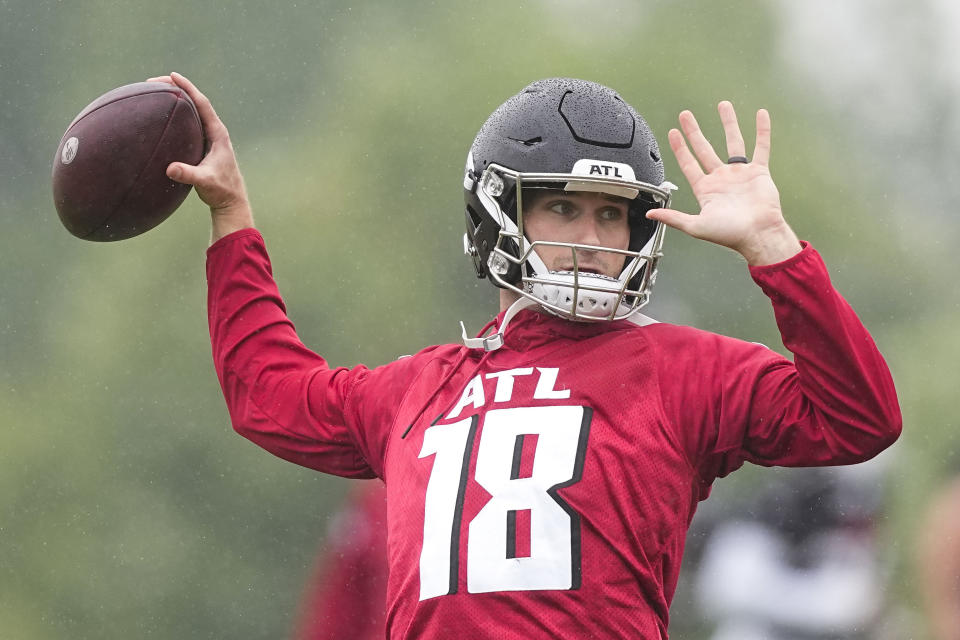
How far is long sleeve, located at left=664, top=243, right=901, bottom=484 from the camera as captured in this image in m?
2.20

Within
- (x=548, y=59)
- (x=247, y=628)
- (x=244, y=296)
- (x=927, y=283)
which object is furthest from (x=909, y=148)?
(x=244, y=296)

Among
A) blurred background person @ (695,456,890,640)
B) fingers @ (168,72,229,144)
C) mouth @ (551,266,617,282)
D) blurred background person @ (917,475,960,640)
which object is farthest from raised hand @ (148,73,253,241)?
blurred background person @ (917,475,960,640)

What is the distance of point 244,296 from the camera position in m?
3.03

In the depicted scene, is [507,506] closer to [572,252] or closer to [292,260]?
[572,252]

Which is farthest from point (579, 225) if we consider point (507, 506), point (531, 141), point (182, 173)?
point (182, 173)

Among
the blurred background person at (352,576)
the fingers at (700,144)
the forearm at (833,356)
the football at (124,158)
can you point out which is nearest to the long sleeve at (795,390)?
the forearm at (833,356)

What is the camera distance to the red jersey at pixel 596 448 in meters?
2.23

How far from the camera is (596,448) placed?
2355 millimetres

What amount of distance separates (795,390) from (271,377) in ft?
3.90

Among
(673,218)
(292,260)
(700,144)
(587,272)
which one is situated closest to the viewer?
(673,218)

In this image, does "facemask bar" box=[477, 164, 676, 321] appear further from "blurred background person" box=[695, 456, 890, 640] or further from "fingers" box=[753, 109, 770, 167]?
"blurred background person" box=[695, 456, 890, 640]

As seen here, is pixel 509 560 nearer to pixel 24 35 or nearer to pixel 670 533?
pixel 670 533

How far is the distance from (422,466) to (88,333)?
3.95 metres

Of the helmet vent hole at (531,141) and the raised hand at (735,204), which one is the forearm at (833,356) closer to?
the raised hand at (735,204)
